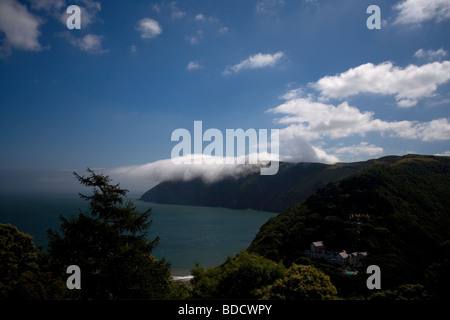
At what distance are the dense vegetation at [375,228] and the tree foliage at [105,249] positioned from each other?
79.8 ft

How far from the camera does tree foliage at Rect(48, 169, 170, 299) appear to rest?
11.5 metres

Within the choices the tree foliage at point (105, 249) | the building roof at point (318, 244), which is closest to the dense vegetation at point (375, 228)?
the building roof at point (318, 244)

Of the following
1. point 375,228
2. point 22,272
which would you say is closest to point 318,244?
point 375,228

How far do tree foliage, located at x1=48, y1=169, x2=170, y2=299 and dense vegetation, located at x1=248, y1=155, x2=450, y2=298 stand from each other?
957 inches

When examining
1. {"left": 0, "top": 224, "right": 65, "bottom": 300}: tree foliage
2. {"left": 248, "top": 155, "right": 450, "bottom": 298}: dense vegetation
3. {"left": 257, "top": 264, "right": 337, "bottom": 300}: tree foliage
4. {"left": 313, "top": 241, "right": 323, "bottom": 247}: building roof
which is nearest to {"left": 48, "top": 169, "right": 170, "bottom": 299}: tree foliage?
{"left": 0, "top": 224, "right": 65, "bottom": 300}: tree foliage

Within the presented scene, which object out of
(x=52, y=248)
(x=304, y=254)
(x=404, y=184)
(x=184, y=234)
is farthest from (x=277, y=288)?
(x=184, y=234)

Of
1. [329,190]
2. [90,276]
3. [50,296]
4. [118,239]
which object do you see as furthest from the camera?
[329,190]

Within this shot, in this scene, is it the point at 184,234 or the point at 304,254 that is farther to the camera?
the point at 184,234

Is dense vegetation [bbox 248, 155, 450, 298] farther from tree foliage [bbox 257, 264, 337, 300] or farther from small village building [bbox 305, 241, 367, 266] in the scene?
tree foliage [bbox 257, 264, 337, 300]

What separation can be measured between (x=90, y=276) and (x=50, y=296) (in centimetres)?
162

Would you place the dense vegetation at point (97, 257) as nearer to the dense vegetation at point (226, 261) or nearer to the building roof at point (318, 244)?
the dense vegetation at point (226, 261)
